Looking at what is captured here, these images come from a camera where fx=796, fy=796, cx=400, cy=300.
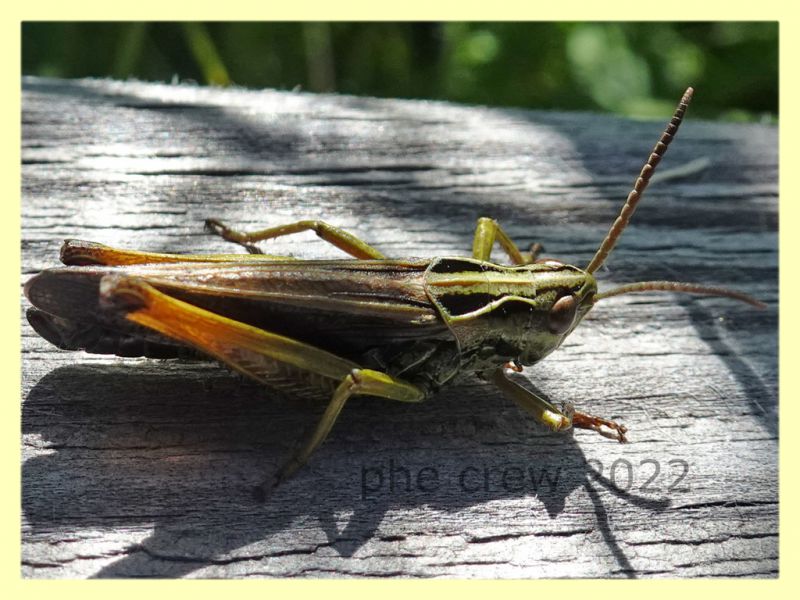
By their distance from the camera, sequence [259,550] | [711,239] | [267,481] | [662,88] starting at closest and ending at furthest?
[259,550], [267,481], [711,239], [662,88]

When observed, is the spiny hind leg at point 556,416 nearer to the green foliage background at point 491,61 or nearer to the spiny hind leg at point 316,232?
the spiny hind leg at point 316,232

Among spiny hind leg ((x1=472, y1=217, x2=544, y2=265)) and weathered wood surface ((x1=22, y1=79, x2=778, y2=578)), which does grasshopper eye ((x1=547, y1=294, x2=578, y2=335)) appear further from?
spiny hind leg ((x1=472, y1=217, x2=544, y2=265))

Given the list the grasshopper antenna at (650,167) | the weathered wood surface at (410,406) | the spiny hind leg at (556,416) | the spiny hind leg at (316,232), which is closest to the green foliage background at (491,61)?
the weathered wood surface at (410,406)

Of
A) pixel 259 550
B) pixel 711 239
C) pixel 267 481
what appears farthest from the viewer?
pixel 711 239

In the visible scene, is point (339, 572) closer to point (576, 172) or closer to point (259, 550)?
point (259, 550)

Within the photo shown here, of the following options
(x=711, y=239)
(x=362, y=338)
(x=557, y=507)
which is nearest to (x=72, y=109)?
(x=362, y=338)

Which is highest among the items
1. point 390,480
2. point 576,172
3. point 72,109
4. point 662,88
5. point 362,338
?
point 662,88

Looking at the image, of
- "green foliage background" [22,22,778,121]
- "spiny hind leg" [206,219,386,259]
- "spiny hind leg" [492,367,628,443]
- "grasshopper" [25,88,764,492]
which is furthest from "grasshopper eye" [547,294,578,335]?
"green foliage background" [22,22,778,121]
